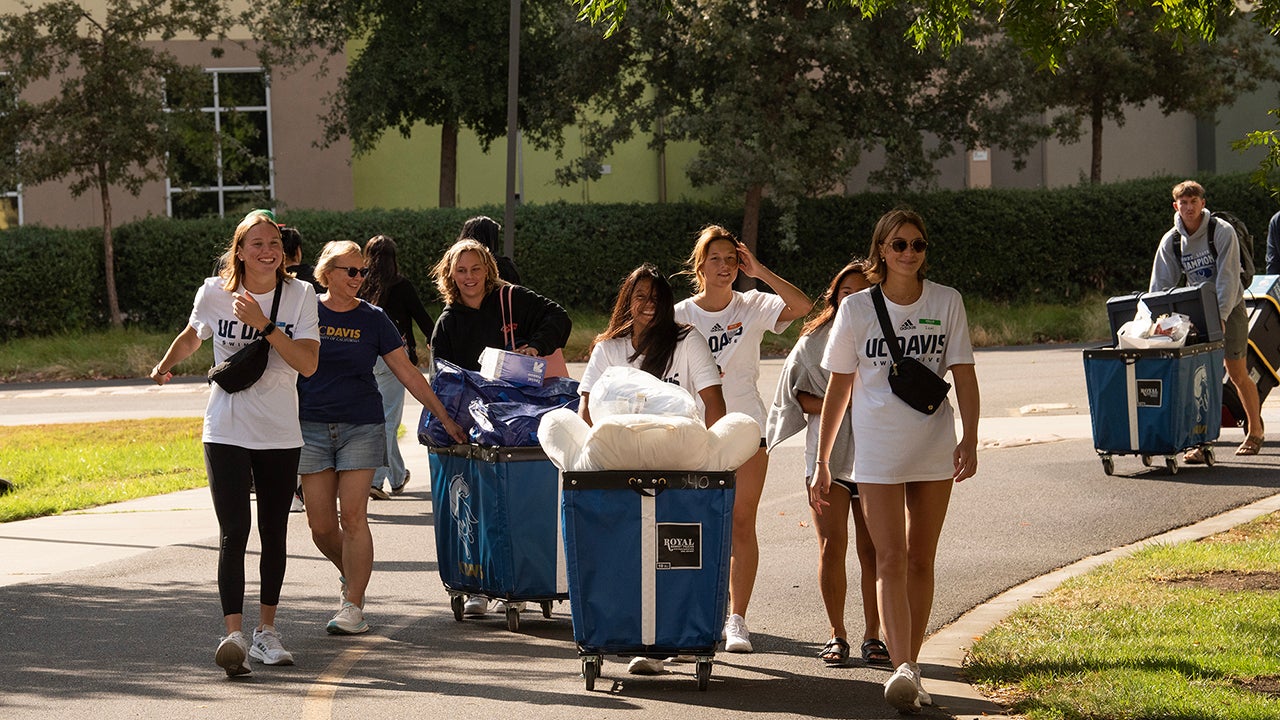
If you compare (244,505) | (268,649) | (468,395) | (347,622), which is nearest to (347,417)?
(468,395)

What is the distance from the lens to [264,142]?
3572 cm

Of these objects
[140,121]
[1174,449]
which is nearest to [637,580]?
[1174,449]

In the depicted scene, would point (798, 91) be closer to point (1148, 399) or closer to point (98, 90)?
point (98, 90)

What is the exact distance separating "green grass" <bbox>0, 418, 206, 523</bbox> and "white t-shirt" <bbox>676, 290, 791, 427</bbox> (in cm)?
694

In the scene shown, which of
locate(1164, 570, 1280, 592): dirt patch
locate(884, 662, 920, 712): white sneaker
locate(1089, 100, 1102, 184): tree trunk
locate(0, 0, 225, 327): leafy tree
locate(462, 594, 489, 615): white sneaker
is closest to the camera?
→ locate(884, 662, 920, 712): white sneaker

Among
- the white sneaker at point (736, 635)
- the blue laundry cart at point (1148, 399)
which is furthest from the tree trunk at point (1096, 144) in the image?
the white sneaker at point (736, 635)

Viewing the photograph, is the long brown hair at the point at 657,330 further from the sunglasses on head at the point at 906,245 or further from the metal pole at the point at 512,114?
the metal pole at the point at 512,114

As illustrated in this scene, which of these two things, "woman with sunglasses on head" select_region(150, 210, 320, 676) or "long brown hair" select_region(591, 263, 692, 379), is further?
"long brown hair" select_region(591, 263, 692, 379)

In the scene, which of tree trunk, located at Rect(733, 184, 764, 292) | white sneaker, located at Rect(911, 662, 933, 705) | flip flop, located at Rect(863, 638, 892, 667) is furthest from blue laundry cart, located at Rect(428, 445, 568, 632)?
tree trunk, located at Rect(733, 184, 764, 292)

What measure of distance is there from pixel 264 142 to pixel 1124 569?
97.9 ft

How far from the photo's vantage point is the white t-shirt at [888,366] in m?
6.21

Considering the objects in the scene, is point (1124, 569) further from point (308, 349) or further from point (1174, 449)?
point (308, 349)

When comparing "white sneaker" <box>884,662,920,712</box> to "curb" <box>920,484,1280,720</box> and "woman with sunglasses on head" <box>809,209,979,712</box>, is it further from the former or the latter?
"curb" <box>920,484,1280,720</box>

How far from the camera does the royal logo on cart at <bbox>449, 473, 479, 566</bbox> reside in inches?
306
